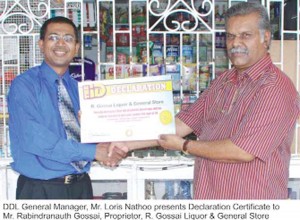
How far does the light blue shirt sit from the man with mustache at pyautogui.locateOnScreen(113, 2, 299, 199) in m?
0.61

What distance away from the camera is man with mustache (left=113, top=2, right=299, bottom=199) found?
221 cm

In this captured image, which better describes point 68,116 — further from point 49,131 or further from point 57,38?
point 57,38

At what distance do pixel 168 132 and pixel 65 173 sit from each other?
59 centimetres

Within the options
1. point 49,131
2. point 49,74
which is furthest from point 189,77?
point 49,131

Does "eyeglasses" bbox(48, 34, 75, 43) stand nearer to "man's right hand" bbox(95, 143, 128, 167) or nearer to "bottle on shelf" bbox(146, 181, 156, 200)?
"man's right hand" bbox(95, 143, 128, 167)

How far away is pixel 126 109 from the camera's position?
2.53 m

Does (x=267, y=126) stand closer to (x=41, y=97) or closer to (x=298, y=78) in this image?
(x=41, y=97)

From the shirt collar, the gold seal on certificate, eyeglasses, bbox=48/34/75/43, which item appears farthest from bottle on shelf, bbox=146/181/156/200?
eyeglasses, bbox=48/34/75/43

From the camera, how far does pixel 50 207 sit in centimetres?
213

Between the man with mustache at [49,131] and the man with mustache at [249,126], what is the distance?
1.97 feet

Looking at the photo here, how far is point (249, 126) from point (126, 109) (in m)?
0.64

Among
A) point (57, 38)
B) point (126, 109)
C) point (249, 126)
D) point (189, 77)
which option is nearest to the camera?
point (249, 126)

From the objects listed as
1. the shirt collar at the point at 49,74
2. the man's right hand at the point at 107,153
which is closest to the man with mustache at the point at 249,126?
the man's right hand at the point at 107,153

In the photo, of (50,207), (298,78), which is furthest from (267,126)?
(298,78)
